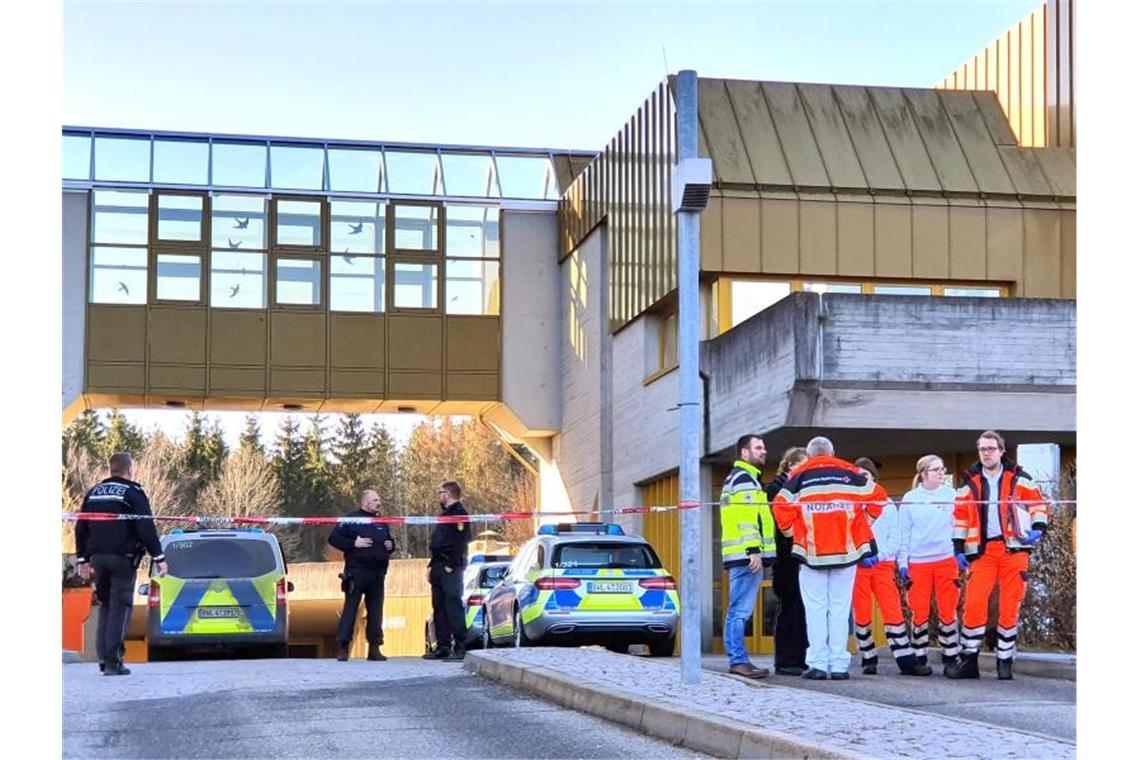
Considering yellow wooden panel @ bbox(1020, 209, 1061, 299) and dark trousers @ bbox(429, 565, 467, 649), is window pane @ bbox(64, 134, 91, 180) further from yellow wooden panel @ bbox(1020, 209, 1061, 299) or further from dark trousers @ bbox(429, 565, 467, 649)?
dark trousers @ bbox(429, 565, 467, 649)

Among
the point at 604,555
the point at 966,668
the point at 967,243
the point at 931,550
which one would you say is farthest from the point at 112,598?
the point at 967,243

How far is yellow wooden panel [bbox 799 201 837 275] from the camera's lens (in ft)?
89.7

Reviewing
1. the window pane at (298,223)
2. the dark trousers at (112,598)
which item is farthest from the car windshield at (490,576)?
the dark trousers at (112,598)

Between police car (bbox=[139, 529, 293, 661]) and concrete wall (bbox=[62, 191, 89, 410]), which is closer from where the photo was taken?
police car (bbox=[139, 529, 293, 661])

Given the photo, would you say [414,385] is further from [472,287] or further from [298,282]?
[298,282]

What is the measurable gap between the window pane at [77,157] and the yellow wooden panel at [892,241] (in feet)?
52.1

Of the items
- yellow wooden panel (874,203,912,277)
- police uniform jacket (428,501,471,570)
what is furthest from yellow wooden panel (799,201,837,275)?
police uniform jacket (428,501,471,570)

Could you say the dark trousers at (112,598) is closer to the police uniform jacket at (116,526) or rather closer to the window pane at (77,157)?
the police uniform jacket at (116,526)

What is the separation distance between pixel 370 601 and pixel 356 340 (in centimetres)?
1663

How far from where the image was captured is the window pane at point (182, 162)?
3466cm

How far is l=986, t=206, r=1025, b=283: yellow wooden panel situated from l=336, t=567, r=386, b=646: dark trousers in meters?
13.3

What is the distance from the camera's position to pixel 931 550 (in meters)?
15.0
